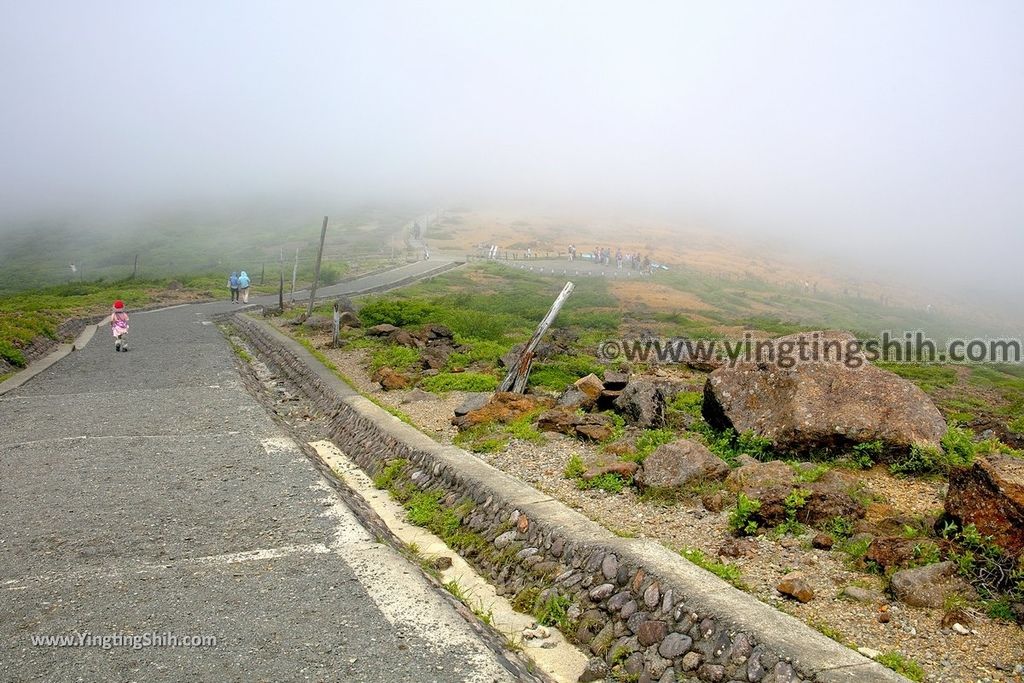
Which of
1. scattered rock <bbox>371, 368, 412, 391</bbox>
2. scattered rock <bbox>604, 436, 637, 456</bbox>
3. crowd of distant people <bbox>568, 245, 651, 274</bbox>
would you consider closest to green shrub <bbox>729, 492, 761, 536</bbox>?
scattered rock <bbox>604, 436, 637, 456</bbox>

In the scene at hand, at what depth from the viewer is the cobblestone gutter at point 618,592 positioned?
4469 millimetres

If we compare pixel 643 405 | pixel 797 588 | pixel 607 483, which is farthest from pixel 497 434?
pixel 797 588

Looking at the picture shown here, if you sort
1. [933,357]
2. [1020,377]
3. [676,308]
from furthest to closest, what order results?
[676,308]
[933,357]
[1020,377]

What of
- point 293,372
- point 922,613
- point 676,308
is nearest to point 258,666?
point 922,613

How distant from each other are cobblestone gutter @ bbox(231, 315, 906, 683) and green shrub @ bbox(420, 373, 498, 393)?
4.59 m

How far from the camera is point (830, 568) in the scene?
5.65 metres

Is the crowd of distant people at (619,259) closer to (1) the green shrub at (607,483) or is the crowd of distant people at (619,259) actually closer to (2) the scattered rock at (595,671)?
(1) the green shrub at (607,483)

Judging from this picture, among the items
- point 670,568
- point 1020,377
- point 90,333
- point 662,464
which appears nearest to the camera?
point 670,568

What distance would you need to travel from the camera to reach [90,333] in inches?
974

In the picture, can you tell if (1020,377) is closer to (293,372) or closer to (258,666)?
(293,372)

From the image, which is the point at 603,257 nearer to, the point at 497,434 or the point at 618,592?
the point at 497,434

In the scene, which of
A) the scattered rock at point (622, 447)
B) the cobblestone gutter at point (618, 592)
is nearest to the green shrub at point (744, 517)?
the cobblestone gutter at point (618, 592)

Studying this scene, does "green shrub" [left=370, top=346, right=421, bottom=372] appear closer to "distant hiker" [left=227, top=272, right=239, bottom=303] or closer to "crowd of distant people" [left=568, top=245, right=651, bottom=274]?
"distant hiker" [left=227, top=272, right=239, bottom=303]

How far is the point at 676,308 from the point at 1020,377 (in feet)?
47.7
